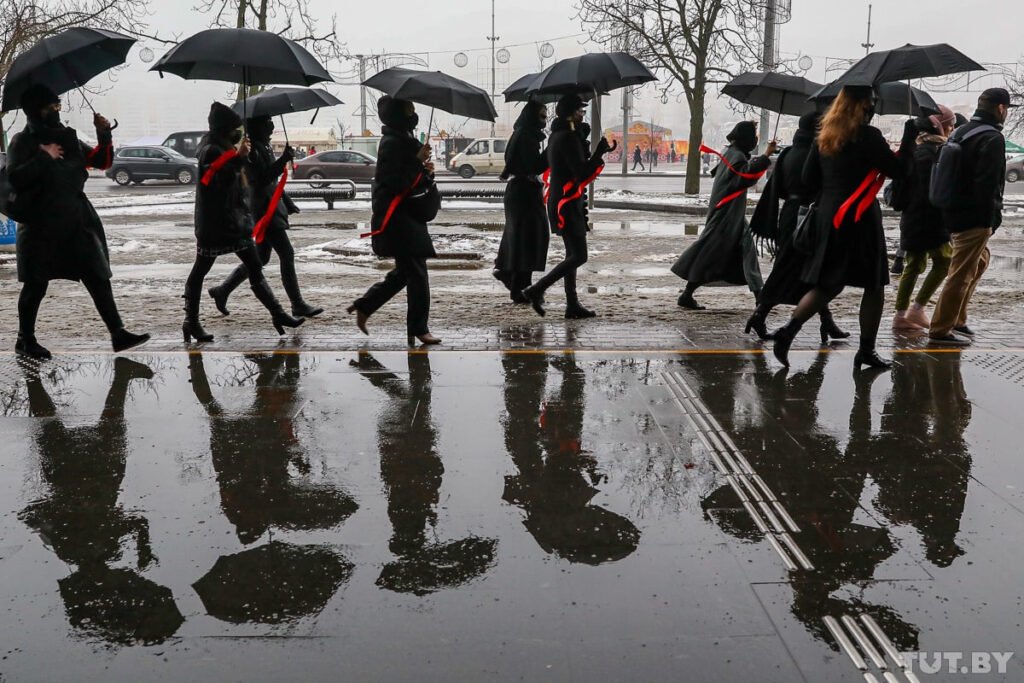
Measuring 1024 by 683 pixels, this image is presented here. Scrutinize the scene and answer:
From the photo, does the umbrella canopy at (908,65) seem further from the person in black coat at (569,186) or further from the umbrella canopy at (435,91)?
the umbrella canopy at (435,91)

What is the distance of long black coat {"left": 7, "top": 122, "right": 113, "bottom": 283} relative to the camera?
6379 mm

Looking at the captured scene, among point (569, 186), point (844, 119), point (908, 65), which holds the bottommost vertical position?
point (569, 186)

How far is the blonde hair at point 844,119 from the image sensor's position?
19.7ft

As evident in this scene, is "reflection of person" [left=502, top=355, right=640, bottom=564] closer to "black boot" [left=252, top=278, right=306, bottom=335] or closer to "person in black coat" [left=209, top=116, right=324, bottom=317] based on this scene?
"black boot" [left=252, top=278, right=306, bottom=335]

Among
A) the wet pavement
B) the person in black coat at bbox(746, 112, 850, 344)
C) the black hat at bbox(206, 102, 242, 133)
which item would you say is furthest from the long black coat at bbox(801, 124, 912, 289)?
the black hat at bbox(206, 102, 242, 133)

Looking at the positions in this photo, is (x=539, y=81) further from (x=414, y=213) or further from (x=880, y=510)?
(x=880, y=510)

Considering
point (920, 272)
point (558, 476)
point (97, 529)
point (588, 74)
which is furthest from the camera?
point (588, 74)

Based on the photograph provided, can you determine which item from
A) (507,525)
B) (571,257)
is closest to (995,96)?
(571,257)

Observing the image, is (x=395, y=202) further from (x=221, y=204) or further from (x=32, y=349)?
(x=32, y=349)

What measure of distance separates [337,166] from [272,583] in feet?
111

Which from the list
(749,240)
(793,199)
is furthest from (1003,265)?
(793,199)

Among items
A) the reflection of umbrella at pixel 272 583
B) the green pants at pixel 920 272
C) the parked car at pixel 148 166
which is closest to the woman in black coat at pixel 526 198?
the green pants at pixel 920 272

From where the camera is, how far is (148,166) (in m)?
36.1

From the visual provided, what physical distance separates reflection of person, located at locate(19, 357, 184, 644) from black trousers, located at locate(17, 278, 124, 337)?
4.18 feet
